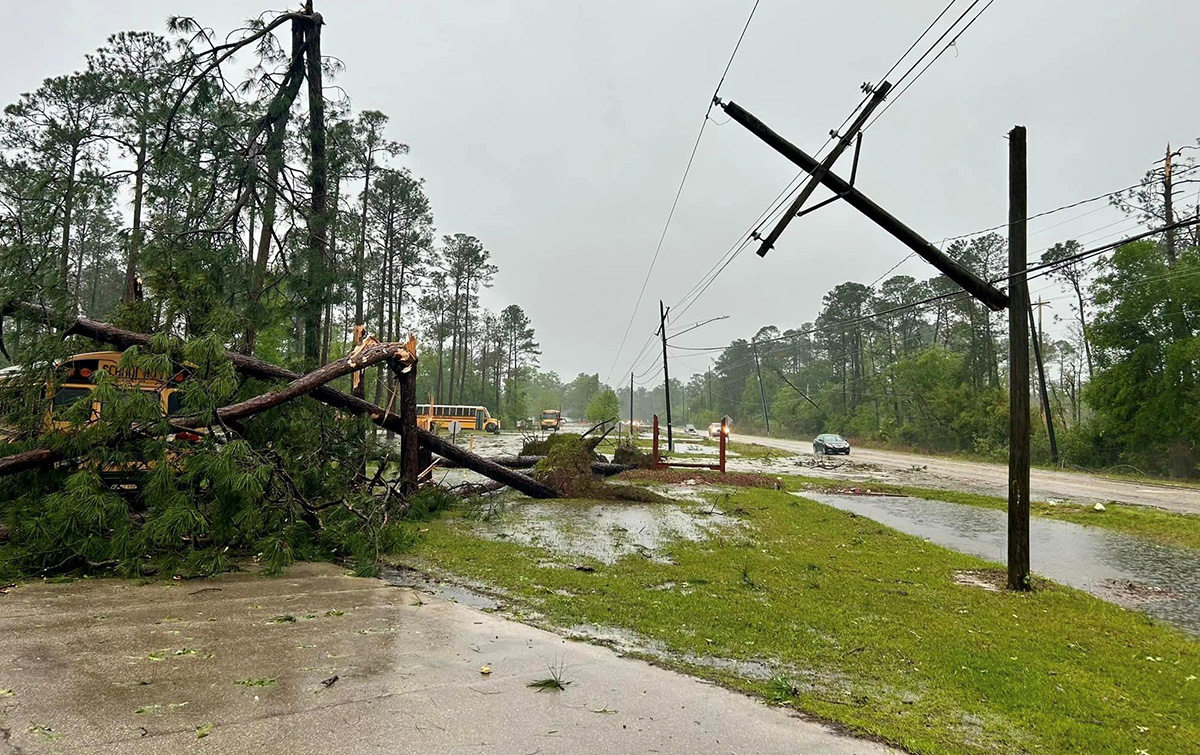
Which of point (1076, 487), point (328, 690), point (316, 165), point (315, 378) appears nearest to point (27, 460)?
point (315, 378)

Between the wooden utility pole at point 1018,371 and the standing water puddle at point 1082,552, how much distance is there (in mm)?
1028

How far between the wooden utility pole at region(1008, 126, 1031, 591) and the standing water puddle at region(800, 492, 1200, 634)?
3.37ft

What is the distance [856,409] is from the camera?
183 ft

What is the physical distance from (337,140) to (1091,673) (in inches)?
503

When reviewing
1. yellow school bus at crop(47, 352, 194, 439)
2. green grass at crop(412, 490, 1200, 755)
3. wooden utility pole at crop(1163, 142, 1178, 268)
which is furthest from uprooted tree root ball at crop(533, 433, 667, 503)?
wooden utility pole at crop(1163, 142, 1178, 268)

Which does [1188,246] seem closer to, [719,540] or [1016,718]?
[719,540]

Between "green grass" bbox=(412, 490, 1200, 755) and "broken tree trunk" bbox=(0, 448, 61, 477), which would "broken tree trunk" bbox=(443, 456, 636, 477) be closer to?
"green grass" bbox=(412, 490, 1200, 755)

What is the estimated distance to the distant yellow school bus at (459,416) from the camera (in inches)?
1613

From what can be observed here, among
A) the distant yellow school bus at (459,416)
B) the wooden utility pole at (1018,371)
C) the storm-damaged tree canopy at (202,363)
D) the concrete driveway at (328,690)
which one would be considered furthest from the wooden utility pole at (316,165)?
the distant yellow school bus at (459,416)

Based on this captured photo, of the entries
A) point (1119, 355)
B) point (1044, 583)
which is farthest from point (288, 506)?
point (1119, 355)

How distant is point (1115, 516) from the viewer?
12133 millimetres

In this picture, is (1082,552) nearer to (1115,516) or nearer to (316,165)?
(1115,516)

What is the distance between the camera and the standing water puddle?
6.45m

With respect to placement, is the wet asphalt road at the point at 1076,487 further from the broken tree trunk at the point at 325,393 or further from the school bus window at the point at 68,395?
the school bus window at the point at 68,395
